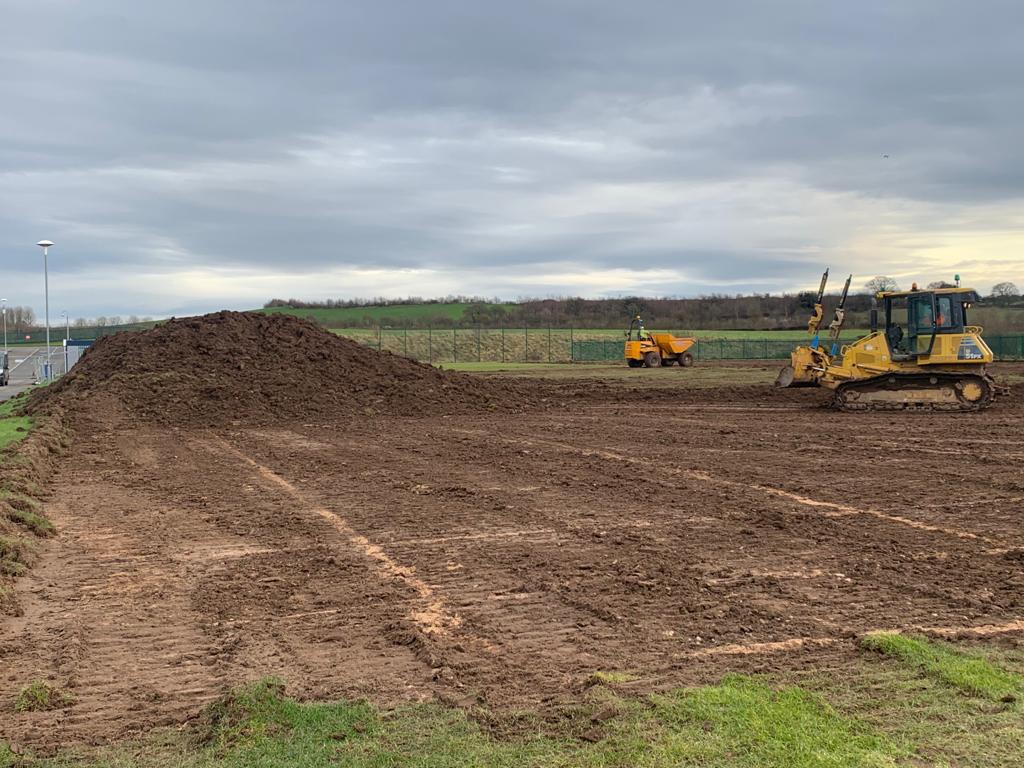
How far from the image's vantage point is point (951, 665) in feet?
17.1

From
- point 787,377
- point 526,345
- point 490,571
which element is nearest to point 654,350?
point 787,377

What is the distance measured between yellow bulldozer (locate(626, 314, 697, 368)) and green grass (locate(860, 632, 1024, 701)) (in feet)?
132

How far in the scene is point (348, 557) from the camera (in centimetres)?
825

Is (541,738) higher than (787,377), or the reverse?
(787,377)

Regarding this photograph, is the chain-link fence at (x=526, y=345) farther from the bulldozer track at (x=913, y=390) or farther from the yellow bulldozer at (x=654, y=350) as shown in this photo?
the bulldozer track at (x=913, y=390)

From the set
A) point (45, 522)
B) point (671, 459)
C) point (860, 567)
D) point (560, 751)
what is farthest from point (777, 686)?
point (671, 459)

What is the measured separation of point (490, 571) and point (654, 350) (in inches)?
1559

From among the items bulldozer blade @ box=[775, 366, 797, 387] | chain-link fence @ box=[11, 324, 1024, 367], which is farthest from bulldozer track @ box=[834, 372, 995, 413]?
chain-link fence @ box=[11, 324, 1024, 367]

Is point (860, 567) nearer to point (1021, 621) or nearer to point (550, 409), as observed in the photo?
point (1021, 621)

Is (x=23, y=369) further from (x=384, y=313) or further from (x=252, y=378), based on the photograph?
(x=252, y=378)

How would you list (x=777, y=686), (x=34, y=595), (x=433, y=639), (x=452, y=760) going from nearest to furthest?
(x=452, y=760)
(x=777, y=686)
(x=433, y=639)
(x=34, y=595)

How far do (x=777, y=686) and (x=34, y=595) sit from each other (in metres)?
5.62

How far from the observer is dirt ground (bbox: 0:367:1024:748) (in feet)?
17.7

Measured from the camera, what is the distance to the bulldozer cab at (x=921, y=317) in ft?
71.8
